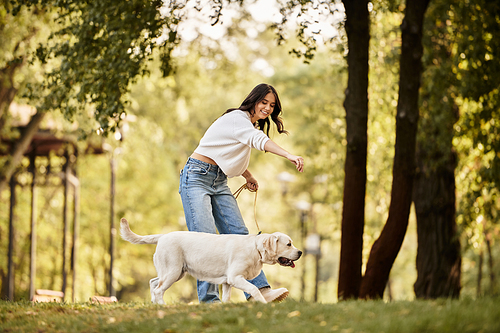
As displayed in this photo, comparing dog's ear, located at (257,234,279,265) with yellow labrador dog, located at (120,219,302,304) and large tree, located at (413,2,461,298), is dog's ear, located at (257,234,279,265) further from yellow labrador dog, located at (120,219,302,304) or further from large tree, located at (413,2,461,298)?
large tree, located at (413,2,461,298)

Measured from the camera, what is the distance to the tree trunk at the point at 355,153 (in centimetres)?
652

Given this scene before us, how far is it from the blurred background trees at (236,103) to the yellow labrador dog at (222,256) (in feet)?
10.0

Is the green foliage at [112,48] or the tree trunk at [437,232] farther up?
the green foliage at [112,48]

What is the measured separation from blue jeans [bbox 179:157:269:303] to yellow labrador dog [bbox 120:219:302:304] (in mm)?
290

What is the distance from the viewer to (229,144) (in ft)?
17.9

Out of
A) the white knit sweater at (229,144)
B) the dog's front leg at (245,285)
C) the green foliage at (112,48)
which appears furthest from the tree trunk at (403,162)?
the green foliage at (112,48)

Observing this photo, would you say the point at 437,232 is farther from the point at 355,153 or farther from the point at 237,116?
the point at 237,116

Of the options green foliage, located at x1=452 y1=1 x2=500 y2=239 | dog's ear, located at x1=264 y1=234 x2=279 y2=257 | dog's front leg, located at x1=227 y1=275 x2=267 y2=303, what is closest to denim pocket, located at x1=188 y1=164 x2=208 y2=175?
dog's ear, located at x1=264 y1=234 x2=279 y2=257

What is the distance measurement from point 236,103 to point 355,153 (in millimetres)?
21255

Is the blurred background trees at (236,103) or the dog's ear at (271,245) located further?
the blurred background trees at (236,103)

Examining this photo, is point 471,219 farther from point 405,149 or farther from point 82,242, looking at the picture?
point 82,242

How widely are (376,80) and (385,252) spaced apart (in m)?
7.29

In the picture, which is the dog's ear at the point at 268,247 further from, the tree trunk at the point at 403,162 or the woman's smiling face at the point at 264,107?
the tree trunk at the point at 403,162

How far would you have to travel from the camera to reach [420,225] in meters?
10.4
